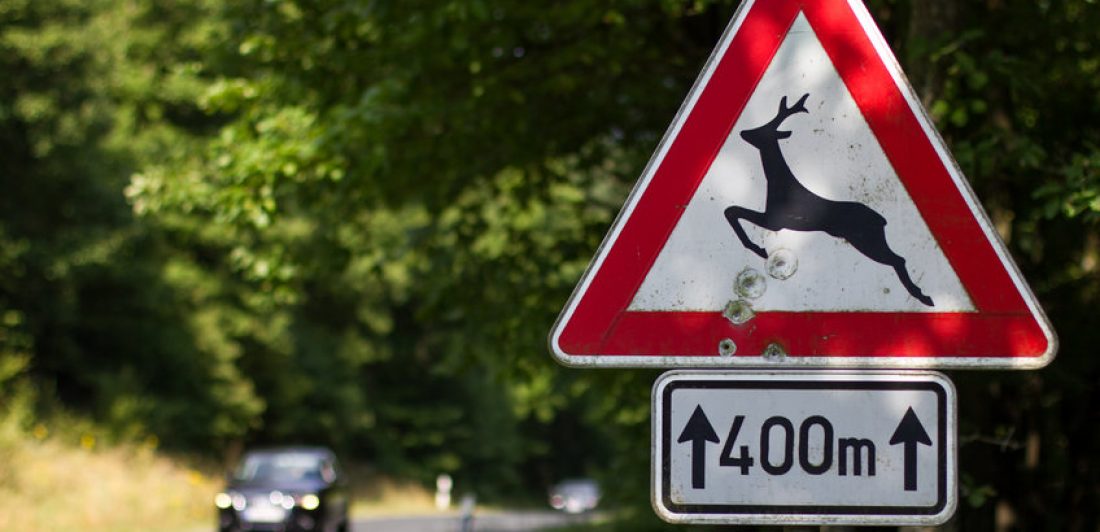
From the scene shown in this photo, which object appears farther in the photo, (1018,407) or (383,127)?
(1018,407)

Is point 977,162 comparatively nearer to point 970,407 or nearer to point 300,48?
point 970,407

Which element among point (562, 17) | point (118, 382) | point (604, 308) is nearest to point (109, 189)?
point (118, 382)

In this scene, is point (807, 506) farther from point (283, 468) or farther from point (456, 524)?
point (456, 524)

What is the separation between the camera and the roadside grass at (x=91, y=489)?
25.6 metres

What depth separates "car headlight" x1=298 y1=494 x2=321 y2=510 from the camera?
22844 mm

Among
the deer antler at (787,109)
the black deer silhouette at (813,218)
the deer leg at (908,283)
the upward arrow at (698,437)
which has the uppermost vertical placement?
the deer antler at (787,109)

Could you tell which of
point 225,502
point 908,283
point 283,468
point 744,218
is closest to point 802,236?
point 744,218

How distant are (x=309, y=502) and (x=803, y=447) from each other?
20.8m

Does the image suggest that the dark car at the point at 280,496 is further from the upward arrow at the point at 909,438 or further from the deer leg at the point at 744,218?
the upward arrow at the point at 909,438

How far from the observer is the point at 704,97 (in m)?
2.93

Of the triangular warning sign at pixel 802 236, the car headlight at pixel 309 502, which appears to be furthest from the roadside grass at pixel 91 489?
the triangular warning sign at pixel 802 236

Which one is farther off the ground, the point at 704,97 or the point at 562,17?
the point at 562,17

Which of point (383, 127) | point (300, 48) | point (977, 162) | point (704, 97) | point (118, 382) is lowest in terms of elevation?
point (704, 97)

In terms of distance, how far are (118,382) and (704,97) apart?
1353 inches
